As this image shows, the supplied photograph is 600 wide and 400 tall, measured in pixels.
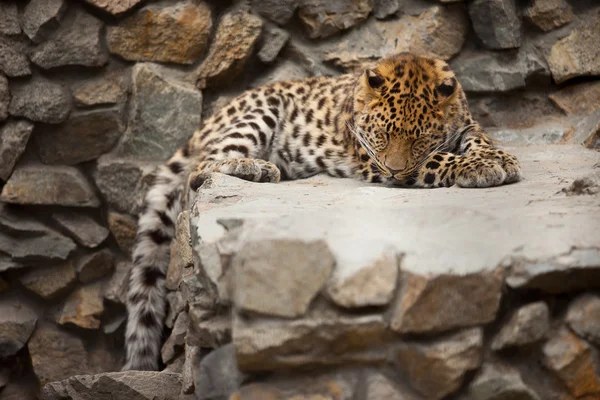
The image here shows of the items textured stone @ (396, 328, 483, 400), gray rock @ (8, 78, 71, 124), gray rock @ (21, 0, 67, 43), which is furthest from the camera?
gray rock @ (8, 78, 71, 124)

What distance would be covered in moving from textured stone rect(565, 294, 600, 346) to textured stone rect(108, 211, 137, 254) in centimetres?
389

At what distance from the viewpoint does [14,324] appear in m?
5.98

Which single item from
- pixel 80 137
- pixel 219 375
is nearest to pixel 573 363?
pixel 219 375

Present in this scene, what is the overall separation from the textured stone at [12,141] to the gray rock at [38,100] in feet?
0.27

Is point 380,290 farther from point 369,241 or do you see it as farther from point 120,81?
point 120,81

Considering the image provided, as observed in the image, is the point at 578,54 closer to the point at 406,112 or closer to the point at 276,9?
the point at 406,112

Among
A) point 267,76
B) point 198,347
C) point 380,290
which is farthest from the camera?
point 267,76

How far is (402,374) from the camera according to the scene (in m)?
2.82

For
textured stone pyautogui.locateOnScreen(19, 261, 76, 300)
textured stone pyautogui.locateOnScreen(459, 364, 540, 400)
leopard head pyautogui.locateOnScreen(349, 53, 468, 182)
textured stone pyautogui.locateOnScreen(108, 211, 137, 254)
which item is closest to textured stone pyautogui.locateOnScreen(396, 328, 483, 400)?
textured stone pyautogui.locateOnScreen(459, 364, 540, 400)

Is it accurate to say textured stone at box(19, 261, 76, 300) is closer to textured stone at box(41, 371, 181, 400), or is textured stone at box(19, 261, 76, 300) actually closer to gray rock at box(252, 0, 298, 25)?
textured stone at box(41, 371, 181, 400)

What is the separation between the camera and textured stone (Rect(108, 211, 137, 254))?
6.02m

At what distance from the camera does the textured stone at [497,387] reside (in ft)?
9.20

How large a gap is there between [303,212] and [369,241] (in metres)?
0.46

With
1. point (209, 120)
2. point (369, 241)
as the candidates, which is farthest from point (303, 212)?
point (209, 120)
